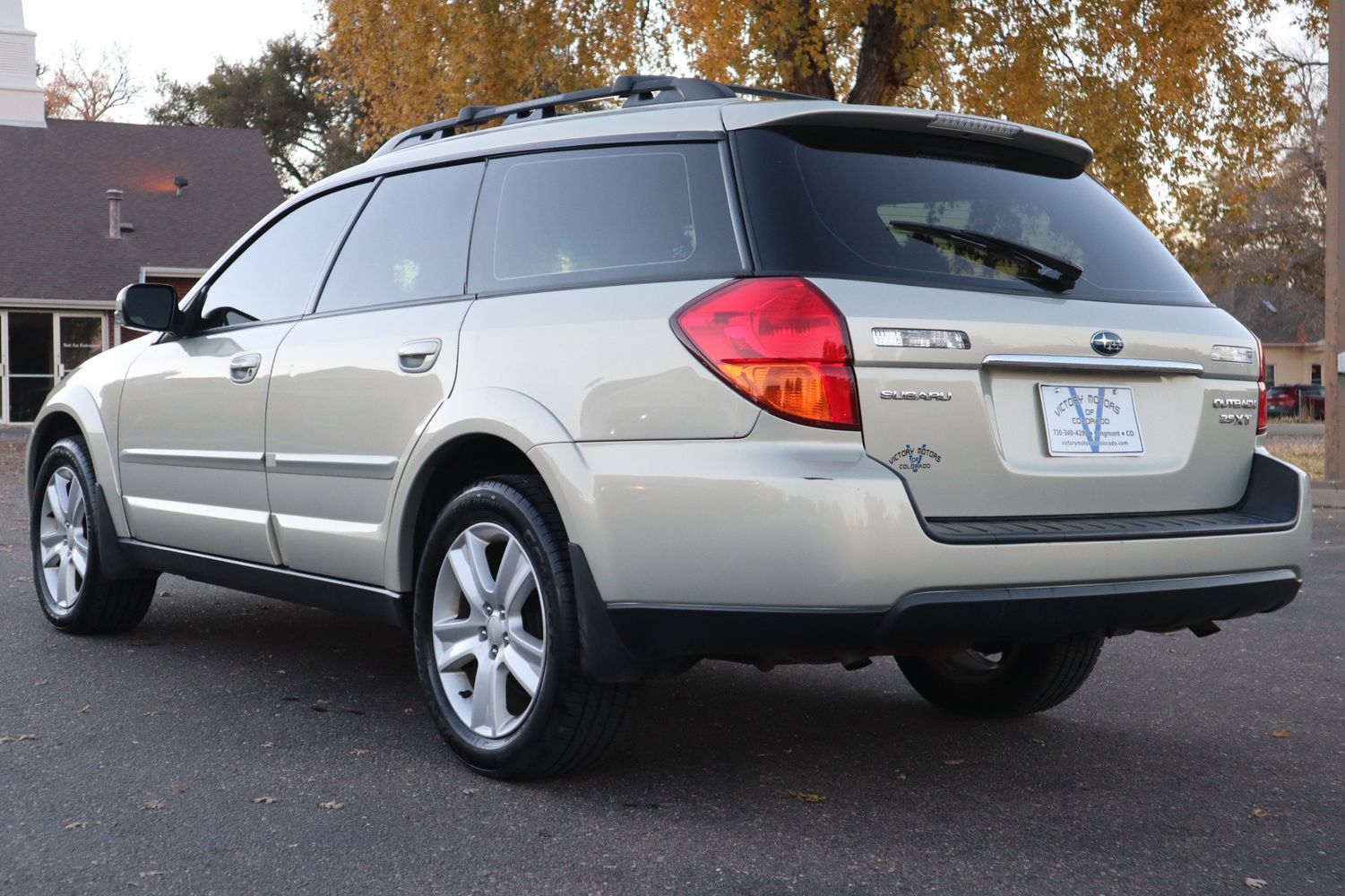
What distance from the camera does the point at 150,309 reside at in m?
5.48

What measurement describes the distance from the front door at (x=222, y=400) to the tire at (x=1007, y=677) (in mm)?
2280

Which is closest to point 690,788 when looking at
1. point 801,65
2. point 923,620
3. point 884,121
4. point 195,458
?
point 923,620

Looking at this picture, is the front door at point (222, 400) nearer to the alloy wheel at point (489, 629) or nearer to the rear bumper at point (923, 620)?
the alloy wheel at point (489, 629)

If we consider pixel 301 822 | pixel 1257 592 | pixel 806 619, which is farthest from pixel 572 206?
pixel 1257 592

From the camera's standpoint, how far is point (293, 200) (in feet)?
17.3

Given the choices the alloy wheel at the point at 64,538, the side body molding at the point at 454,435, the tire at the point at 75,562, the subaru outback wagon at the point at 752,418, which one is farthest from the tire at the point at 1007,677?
the alloy wheel at the point at 64,538

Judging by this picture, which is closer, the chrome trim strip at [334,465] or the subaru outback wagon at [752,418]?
the subaru outback wagon at [752,418]

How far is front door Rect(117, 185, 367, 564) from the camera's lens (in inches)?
195

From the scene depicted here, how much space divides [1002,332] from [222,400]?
287cm

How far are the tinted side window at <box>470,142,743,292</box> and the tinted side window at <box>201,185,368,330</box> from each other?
0.86 meters

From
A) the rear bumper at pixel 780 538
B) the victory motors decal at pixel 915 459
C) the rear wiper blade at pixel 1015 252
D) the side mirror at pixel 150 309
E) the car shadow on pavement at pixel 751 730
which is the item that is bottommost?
the car shadow on pavement at pixel 751 730

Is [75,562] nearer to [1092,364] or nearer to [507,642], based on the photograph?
[507,642]

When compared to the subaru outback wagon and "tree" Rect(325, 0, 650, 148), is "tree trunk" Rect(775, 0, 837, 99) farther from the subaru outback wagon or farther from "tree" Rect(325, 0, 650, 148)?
the subaru outback wagon

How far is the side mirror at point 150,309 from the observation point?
17.9ft
